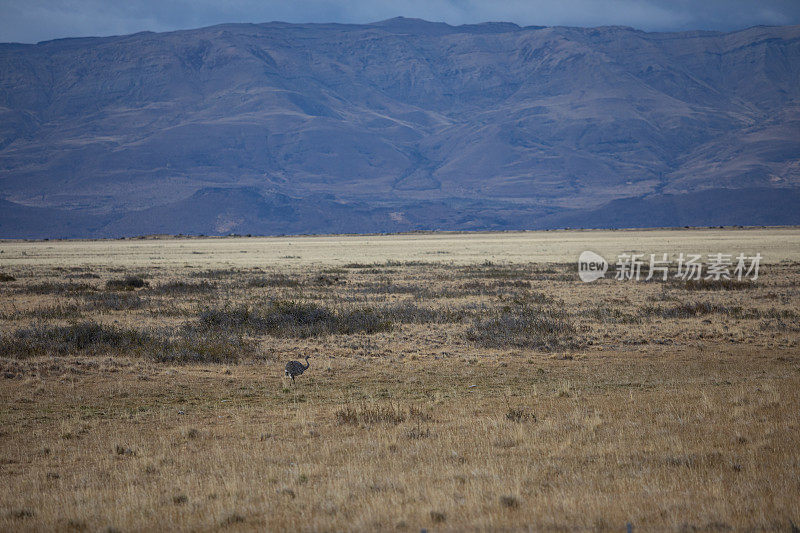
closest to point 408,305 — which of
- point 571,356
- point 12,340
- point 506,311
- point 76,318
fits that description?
point 506,311

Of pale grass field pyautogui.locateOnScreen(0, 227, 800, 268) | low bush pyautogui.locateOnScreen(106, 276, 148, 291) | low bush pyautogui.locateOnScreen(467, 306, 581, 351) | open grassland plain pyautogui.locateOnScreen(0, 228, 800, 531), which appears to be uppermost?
pale grass field pyautogui.locateOnScreen(0, 227, 800, 268)

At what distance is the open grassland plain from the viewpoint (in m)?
7.45

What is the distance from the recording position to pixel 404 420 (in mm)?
11375

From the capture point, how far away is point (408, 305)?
27.6 m

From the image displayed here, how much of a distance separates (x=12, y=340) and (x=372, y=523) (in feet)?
51.6

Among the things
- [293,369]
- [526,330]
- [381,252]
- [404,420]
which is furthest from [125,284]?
[381,252]

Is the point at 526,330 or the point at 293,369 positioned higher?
the point at 526,330

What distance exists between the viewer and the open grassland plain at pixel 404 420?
7.45 meters

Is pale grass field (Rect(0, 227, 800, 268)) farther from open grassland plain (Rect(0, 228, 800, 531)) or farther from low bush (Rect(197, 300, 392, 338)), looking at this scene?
open grassland plain (Rect(0, 228, 800, 531))
